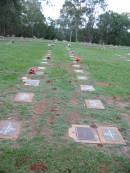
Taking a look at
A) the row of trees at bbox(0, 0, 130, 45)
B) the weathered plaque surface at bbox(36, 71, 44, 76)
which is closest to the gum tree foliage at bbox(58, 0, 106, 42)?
the row of trees at bbox(0, 0, 130, 45)

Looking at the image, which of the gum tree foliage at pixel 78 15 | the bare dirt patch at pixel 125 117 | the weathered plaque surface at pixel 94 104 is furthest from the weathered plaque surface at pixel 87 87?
the gum tree foliage at pixel 78 15

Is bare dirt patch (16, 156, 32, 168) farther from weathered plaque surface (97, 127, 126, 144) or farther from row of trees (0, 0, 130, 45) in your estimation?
row of trees (0, 0, 130, 45)

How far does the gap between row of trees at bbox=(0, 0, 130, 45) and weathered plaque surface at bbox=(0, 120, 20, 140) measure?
26.8 metres

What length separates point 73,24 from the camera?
126 feet

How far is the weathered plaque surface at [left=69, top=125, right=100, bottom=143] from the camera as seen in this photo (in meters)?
2.68

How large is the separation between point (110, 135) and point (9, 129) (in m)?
0.88

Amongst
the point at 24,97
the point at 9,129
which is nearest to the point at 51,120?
the point at 9,129

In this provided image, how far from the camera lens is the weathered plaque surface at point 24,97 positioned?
3890 millimetres

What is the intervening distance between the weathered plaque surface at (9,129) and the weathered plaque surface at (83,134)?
0.47 metres

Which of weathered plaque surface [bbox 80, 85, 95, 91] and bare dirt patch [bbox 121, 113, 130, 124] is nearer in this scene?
bare dirt patch [bbox 121, 113, 130, 124]

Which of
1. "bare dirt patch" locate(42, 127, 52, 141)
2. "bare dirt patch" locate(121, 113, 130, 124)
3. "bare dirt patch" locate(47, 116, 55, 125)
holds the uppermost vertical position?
"bare dirt patch" locate(47, 116, 55, 125)

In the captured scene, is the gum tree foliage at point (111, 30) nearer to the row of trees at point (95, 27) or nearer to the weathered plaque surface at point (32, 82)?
the row of trees at point (95, 27)

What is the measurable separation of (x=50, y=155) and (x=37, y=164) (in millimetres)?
176

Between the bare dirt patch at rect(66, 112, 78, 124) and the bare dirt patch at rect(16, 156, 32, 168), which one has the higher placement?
the bare dirt patch at rect(66, 112, 78, 124)
